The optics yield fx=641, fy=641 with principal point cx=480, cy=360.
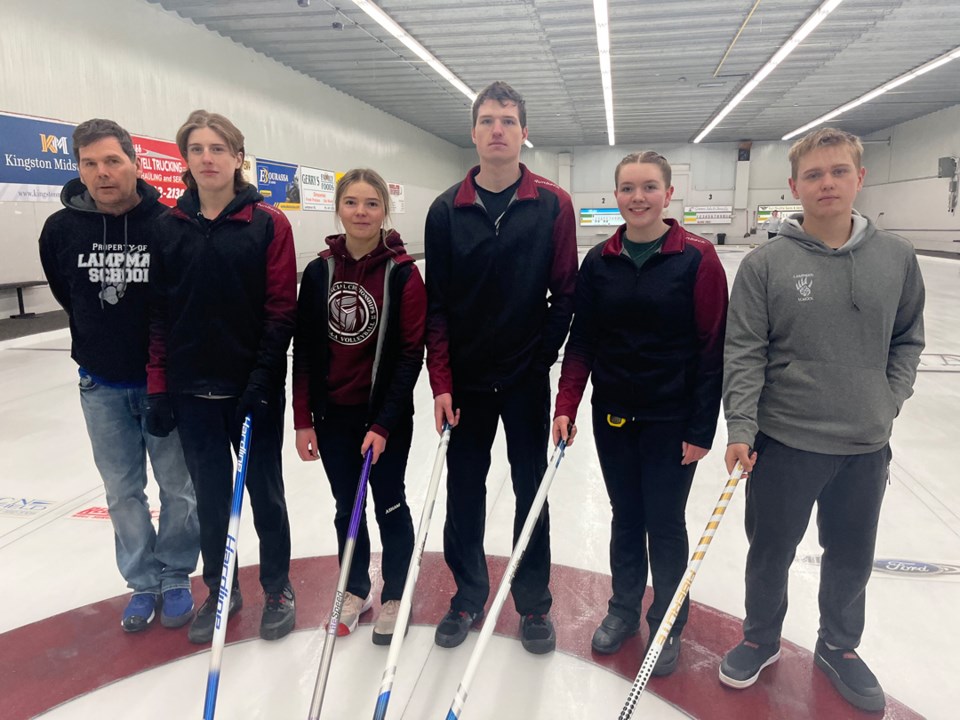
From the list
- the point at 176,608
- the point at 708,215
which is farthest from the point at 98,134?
the point at 708,215

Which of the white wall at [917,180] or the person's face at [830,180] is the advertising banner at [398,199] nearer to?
the white wall at [917,180]

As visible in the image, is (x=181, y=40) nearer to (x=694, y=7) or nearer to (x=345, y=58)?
(x=345, y=58)

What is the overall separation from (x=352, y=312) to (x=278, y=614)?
106 cm

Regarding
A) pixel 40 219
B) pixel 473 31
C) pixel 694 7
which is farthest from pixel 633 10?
pixel 40 219

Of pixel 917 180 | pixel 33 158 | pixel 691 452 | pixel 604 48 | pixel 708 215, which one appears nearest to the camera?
pixel 691 452

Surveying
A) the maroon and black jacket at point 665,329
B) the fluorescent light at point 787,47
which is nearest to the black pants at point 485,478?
the maroon and black jacket at point 665,329

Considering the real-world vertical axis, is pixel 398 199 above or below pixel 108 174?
above

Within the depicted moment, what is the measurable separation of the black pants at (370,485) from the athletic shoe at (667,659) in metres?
0.86

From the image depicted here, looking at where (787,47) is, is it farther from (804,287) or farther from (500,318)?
(500,318)

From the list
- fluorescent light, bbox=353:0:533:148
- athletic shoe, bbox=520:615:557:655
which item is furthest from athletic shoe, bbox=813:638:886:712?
fluorescent light, bbox=353:0:533:148

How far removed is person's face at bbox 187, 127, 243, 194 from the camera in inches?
74.7

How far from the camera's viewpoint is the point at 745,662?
1907 mm

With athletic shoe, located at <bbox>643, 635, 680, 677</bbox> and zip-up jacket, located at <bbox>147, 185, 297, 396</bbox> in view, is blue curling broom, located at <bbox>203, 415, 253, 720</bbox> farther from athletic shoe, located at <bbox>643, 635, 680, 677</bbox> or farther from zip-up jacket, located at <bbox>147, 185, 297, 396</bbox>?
athletic shoe, located at <bbox>643, 635, 680, 677</bbox>

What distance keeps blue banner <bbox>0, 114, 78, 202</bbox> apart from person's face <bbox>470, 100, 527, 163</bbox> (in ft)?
23.7
